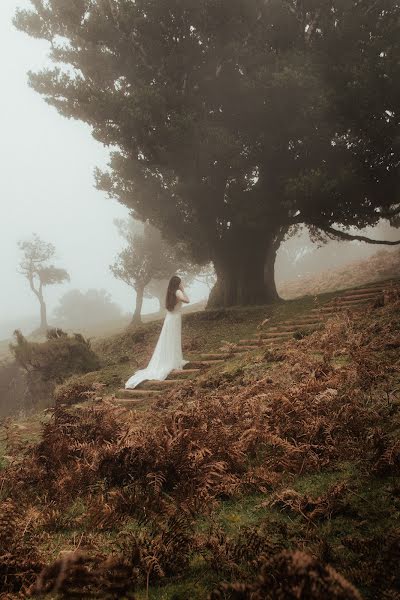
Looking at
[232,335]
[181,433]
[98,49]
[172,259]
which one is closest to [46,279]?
A: [172,259]

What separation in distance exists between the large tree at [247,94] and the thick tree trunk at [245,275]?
235cm

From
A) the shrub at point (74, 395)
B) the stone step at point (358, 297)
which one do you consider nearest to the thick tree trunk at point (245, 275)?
the stone step at point (358, 297)

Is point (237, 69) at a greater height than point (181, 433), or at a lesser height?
greater

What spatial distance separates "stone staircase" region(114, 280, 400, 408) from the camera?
1091 centimetres

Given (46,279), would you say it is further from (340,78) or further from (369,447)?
(369,447)

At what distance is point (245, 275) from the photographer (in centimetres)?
2305

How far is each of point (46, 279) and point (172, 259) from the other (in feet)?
97.4

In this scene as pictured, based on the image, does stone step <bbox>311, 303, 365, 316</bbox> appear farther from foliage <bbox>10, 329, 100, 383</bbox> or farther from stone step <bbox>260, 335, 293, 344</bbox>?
foliage <bbox>10, 329, 100, 383</bbox>

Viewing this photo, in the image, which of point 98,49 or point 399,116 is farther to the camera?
point 98,49

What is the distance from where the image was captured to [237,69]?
63.7ft

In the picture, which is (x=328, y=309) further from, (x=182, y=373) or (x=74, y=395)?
(x=74, y=395)

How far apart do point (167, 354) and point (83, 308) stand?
78615mm

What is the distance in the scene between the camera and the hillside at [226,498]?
271cm

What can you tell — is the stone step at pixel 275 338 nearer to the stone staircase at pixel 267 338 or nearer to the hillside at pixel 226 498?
the stone staircase at pixel 267 338
